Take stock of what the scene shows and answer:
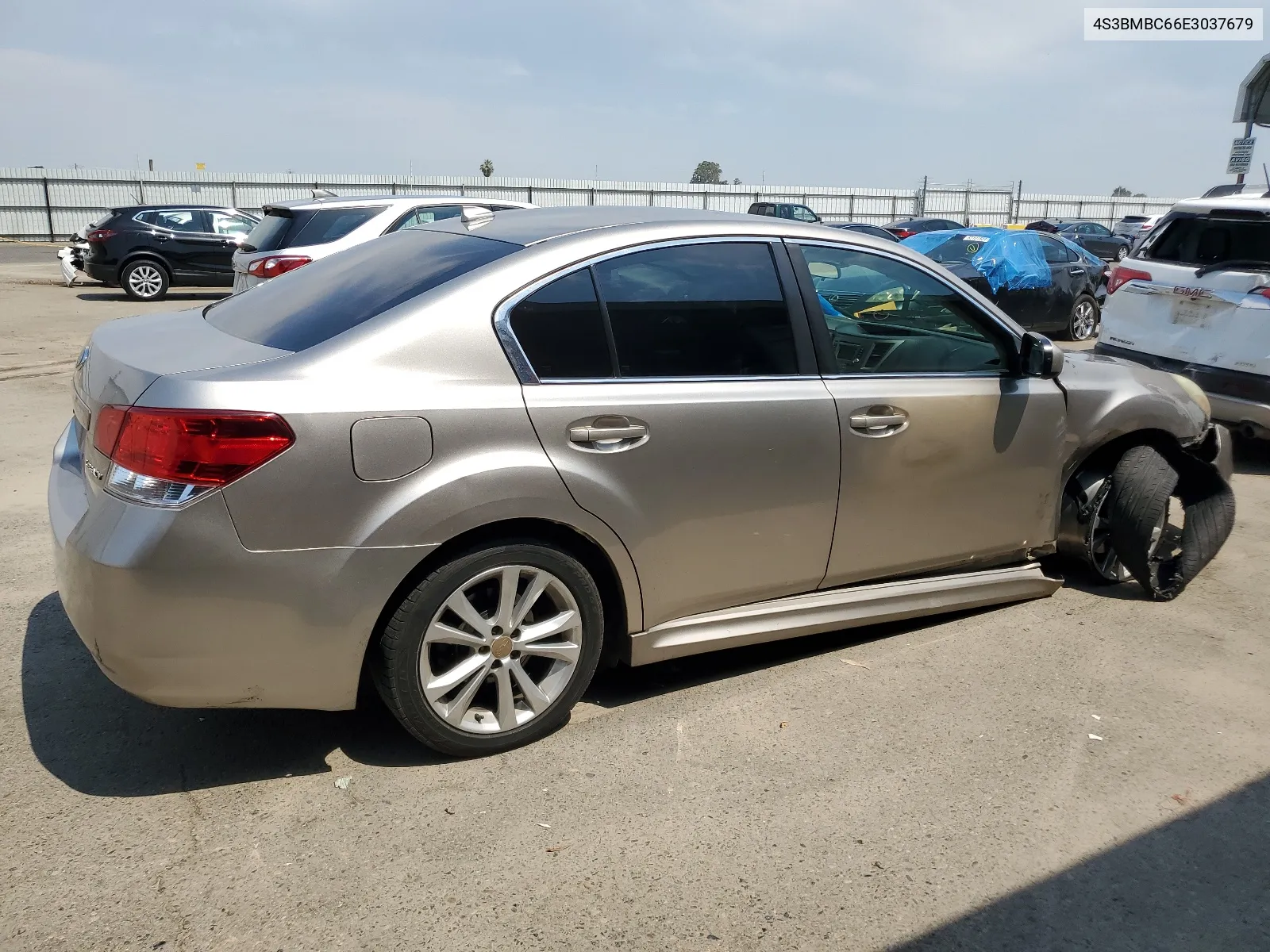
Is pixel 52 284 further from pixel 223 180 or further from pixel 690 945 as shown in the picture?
pixel 690 945

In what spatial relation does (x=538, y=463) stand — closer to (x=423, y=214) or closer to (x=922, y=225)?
(x=423, y=214)

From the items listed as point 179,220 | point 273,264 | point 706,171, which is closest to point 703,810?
point 273,264

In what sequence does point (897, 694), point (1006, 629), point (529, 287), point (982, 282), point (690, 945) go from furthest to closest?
1. point (982, 282)
2. point (1006, 629)
3. point (897, 694)
4. point (529, 287)
5. point (690, 945)

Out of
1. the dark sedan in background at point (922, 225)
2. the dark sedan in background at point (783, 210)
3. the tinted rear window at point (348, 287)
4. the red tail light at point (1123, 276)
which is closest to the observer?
the tinted rear window at point (348, 287)

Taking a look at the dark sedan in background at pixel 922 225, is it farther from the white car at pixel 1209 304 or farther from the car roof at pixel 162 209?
the white car at pixel 1209 304

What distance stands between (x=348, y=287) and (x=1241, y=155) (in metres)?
18.0

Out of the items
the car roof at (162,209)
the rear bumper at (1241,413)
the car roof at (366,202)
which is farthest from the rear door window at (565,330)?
the car roof at (162,209)

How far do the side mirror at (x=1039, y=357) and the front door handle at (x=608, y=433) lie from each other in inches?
70.9

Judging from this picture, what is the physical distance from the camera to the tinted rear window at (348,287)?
3.17 m

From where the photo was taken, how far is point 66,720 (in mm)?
3424

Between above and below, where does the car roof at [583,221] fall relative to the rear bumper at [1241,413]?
above

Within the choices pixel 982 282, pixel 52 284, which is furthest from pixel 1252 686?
pixel 52 284

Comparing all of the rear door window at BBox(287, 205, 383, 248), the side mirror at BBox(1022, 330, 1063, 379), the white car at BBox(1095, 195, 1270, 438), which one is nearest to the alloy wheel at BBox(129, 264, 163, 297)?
the rear door window at BBox(287, 205, 383, 248)

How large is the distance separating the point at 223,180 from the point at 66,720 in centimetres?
3617
